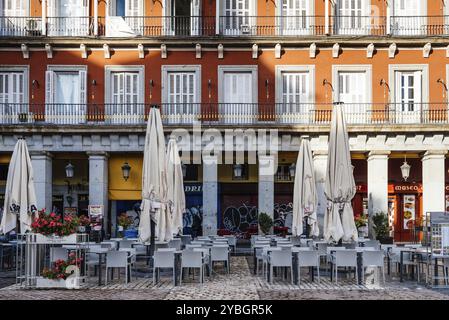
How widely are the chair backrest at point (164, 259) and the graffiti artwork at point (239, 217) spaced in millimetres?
16576

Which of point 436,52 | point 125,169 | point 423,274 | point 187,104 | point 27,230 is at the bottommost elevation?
point 423,274

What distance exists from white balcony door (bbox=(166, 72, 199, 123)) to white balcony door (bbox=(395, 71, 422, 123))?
9.33 meters

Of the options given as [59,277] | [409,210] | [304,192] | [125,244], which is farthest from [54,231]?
[409,210]

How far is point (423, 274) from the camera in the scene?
64.2ft

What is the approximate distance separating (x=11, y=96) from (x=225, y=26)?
411 inches

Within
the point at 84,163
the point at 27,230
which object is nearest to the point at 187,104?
the point at 84,163

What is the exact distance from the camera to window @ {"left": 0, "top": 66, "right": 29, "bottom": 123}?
3150cm

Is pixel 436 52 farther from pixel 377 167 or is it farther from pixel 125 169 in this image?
pixel 125 169

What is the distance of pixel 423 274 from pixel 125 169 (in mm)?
16029

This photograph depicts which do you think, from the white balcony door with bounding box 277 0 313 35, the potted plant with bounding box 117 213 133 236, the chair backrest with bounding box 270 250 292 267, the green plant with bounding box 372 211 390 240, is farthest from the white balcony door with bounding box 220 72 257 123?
the chair backrest with bounding box 270 250 292 267

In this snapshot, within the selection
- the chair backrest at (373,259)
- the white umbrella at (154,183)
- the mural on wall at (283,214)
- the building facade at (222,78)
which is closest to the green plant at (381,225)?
the building facade at (222,78)

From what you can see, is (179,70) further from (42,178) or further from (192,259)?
(192,259)

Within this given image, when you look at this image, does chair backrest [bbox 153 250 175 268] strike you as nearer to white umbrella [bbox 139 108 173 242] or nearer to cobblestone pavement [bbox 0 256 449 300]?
cobblestone pavement [bbox 0 256 449 300]
